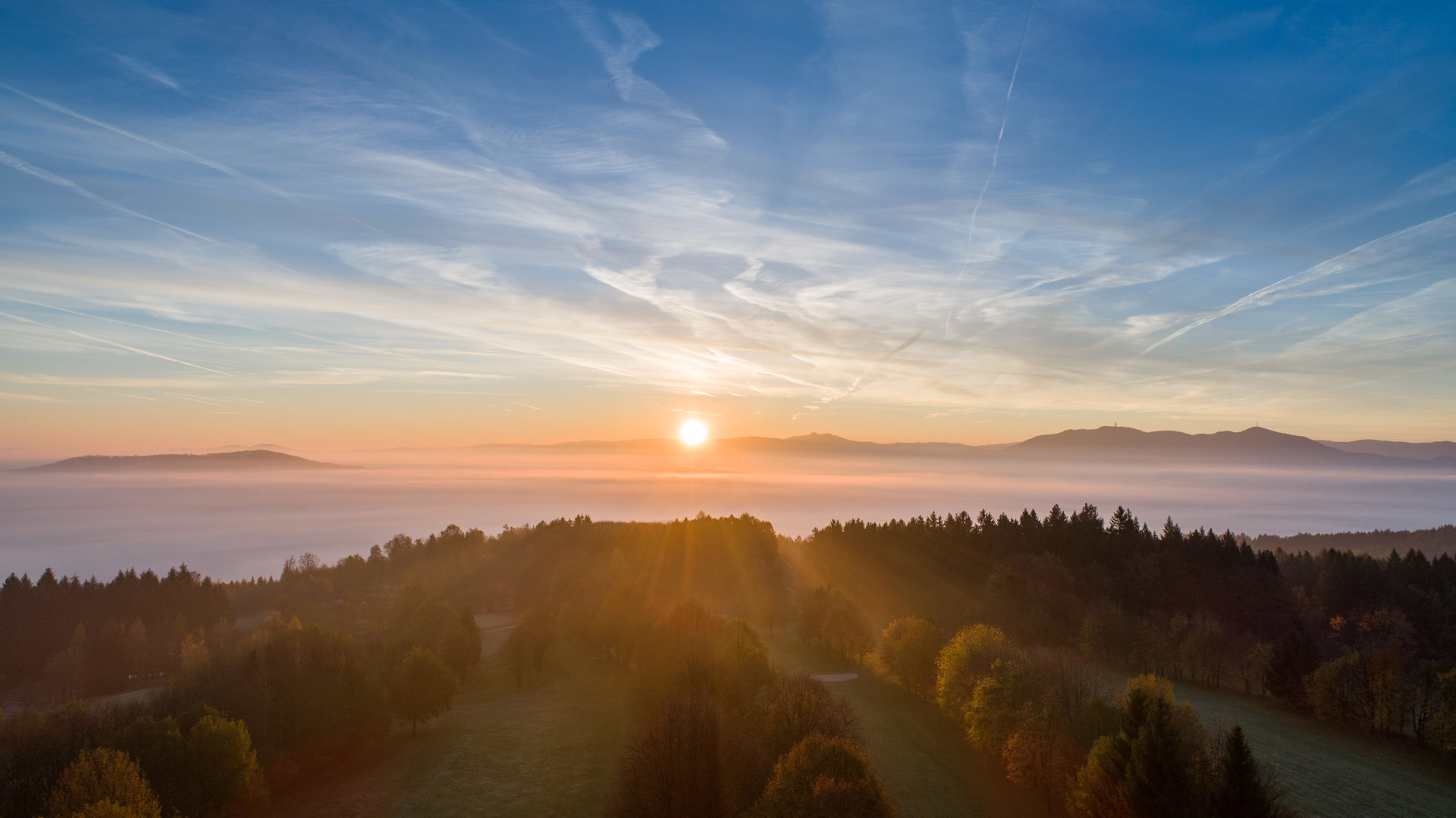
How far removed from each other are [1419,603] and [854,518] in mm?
70780

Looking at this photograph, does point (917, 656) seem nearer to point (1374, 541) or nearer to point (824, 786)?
point (824, 786)

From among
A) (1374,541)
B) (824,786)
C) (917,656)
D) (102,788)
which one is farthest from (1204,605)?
(1374,541)

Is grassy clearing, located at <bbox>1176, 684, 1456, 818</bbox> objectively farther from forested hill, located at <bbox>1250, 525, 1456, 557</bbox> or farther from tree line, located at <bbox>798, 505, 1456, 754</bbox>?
forested hill, located at <bbox>1250, 525, 1456, 557</bbox>

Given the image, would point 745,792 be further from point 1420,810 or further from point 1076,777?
point 1420,810

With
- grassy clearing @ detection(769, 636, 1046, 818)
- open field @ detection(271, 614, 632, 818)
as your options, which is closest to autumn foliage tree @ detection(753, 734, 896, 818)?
grassy clearing @ detection(769, 636, 1046, 818)

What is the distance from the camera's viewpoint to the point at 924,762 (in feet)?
148

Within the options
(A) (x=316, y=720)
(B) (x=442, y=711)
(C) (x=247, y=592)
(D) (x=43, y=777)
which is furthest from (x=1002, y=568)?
(C) (x=247, y=592)

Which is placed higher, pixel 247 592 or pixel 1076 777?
pixel 1076 777

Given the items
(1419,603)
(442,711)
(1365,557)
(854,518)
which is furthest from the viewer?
(854,518)

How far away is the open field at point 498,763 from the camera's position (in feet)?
129

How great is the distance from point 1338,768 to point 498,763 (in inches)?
2243

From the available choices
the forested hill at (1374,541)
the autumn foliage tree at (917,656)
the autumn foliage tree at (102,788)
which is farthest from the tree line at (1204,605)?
the forested hill at (1374,541)

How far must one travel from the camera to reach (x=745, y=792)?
33.2 meters

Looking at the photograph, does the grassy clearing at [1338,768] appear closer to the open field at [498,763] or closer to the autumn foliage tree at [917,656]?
the autumn foliage tree at [917,656]
